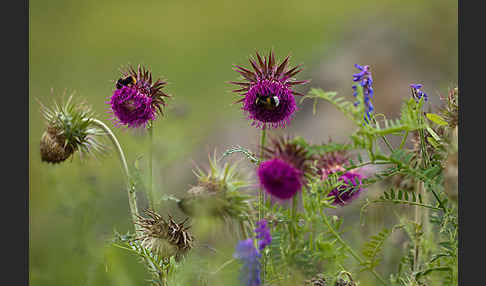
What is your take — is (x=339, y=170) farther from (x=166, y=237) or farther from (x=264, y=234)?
(x=166, y=237)

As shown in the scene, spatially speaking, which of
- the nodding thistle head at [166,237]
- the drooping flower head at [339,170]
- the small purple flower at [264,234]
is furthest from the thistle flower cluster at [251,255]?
the nodding thistle head at [166,237]

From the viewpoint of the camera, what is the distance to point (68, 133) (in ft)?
4.29

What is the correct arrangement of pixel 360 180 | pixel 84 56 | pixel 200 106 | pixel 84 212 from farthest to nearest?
pixel 84 56, pixel 200 106, pixel 84 212, pixel 360 180

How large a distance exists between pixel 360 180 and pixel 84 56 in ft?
23.3

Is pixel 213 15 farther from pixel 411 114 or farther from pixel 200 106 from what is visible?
pixel 411 114

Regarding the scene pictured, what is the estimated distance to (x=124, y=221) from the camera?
3.40m

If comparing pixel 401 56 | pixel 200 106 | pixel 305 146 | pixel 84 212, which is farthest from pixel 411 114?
pixel 200 106

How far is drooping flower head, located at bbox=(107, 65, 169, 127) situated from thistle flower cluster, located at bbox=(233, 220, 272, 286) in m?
0.45

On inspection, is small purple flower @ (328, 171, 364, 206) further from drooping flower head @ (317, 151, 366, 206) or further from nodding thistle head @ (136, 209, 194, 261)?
nodding thistle head @ (136, 209, 194, 261)

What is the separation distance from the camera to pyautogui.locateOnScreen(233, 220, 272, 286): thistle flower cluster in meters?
0.85

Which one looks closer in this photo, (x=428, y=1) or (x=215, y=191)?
(x=215, y=191)

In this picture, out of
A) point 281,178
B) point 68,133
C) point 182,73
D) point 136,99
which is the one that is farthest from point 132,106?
point 182,73

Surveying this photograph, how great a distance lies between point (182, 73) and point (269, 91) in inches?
234

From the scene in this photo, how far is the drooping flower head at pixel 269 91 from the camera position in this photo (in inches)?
41.6
